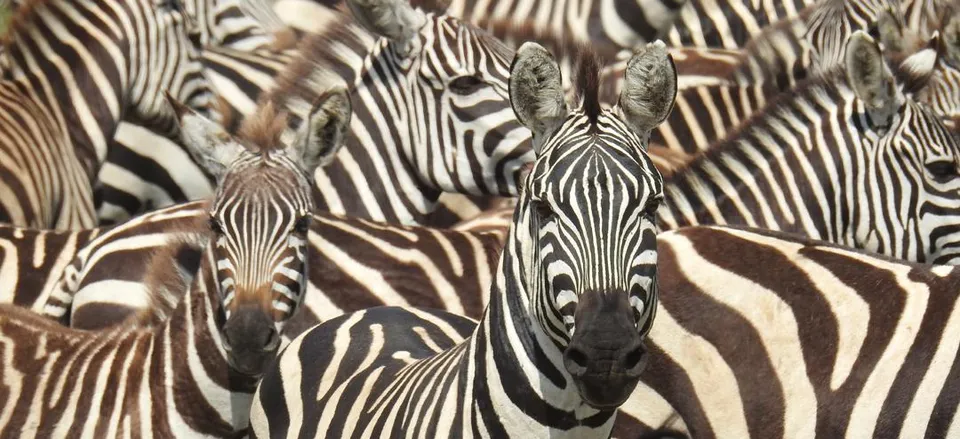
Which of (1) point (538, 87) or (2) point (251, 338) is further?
(2) point (251, 338)

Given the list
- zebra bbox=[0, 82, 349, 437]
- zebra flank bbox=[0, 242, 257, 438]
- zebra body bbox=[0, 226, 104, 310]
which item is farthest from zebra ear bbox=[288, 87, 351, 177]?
zebra body bbox=[0, 226, 104, 310]

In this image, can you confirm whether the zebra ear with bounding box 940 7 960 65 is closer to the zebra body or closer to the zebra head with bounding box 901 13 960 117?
the zebra head with bounding box 901 13 960 117

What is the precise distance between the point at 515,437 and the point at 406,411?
1.58 feet

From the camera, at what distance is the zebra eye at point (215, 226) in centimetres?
561

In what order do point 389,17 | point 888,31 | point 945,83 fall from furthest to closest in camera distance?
1. point 888,31
2. point 945,83
3. point 389,17

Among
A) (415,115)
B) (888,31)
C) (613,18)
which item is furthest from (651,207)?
(613,18)

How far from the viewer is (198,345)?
5559 mm

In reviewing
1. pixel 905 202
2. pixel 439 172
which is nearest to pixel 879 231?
pixel 905 202

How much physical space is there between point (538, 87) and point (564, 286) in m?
0.63

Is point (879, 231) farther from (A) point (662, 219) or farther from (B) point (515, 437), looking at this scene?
(B) point (515, 437)

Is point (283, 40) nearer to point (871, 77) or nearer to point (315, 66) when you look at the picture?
point (315, 66)

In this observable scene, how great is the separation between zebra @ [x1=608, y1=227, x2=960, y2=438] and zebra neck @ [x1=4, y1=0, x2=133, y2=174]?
13.4 ft

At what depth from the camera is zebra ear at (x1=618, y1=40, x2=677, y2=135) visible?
4.13 metres

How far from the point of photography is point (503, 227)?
22.8ft
